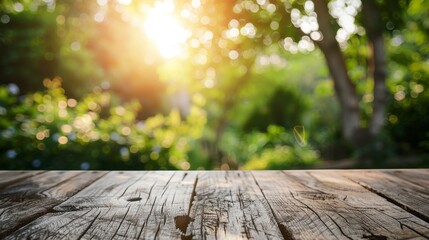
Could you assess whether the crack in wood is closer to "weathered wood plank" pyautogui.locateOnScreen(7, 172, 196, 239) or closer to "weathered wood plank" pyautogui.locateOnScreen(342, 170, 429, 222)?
"weathered wood plank" pyautogui.locateOnScreen(342, 170, 429, 222)

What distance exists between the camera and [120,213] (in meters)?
1.38

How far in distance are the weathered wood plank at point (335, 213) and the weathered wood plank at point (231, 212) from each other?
0.04 metres

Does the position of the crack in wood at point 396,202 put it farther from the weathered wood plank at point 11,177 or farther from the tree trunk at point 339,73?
the tree trunk at point 339,73

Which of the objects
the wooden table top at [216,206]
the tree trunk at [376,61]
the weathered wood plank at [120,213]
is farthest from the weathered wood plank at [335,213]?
the tree trunk at [376,61]

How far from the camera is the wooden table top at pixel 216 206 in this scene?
1.16 meters

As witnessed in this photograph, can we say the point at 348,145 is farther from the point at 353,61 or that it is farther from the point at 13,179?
the point at 13,179

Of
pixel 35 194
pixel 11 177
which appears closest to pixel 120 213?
pixel 35 194

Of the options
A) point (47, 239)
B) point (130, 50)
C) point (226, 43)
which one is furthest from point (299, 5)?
point (130, 50)

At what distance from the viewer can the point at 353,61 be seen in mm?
9102

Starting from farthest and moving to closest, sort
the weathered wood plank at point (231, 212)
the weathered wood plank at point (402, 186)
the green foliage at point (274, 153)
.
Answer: the green foliage at point (274, 153) < the weathered wood plank at point (402, 186) < the weathered wood plank at point (231, 212)

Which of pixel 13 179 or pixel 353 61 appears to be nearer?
pixel 13 179

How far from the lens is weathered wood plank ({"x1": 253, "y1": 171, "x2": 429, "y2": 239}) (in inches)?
45.1

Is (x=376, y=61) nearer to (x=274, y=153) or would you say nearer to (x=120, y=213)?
(x=274, y=153)

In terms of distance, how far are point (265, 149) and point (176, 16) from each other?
5.24 m
